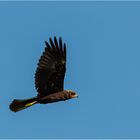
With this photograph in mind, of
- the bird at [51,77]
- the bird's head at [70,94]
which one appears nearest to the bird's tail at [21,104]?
the bird at [51,77]

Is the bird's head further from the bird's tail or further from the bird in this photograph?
the bird's tail

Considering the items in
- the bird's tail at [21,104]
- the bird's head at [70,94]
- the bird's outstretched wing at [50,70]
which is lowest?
the bird's tail at [21,104]

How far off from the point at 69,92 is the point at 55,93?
1.43ft

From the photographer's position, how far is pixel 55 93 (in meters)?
8.88

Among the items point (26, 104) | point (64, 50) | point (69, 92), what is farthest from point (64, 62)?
point (26, 104)

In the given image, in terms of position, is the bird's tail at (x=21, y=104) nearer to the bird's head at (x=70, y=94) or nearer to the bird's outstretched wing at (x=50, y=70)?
the bird's outstretched wing at (x=50, y=70)

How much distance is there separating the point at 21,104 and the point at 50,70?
142 centimetres

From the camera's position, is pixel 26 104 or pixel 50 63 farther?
pixel 50 63

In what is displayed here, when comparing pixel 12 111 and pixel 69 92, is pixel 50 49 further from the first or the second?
pixel 12 111

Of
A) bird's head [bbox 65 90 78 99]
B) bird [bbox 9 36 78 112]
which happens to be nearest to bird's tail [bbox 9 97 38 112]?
bird [bbox 9 36 78 112]

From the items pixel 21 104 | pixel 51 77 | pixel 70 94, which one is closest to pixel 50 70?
pixel 51 77

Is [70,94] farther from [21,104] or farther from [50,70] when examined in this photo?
[21,104]

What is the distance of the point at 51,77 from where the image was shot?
30.0 feet

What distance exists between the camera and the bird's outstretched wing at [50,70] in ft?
29.3
